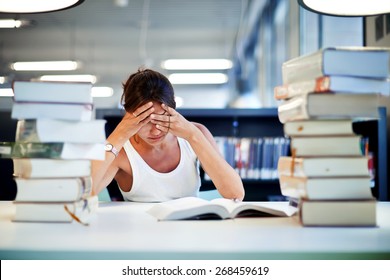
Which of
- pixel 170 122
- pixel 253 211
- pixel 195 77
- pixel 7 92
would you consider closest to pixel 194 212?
pixel 253 211

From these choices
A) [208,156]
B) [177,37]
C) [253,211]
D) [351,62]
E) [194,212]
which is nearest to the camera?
[351,62]

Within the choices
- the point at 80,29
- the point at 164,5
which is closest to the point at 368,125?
the point at 164,5

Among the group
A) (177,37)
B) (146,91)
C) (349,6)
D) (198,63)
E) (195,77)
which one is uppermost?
(177,37)

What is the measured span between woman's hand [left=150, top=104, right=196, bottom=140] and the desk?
0.60 m

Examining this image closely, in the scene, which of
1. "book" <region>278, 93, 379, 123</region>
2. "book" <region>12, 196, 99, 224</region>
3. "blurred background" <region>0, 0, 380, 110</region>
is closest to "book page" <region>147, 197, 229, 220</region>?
"book" <region>12, 196, 99, 224</region>

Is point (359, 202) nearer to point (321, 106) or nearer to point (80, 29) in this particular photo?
point (321, 106)

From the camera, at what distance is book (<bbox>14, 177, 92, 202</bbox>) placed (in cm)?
107

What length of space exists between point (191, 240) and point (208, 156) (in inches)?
39.1

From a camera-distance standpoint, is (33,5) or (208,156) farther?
(208,156)

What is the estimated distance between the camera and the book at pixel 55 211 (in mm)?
1095

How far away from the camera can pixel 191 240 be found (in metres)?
0.92

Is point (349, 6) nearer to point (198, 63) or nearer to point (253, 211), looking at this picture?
point (253, 211)

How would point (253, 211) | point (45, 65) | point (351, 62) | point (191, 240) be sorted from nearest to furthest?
point (191, 240), point (351, 62), point (253, 211), point (45, 65)

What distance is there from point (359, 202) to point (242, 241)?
1.04 feet
